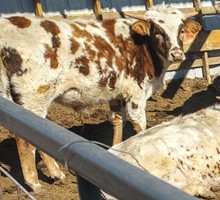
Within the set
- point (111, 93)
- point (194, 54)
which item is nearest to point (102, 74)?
point (111, 93)

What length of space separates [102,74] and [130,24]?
3.79 feet

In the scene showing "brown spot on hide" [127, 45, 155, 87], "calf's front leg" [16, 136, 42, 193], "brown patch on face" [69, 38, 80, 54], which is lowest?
"calf's front leg" [16, 136, 42, 193]

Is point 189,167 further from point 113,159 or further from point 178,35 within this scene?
point 113,159

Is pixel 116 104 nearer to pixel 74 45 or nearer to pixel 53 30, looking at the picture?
pixel 74 45

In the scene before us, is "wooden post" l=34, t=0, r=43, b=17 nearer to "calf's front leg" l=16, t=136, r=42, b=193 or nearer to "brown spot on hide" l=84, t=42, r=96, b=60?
"brown spot on hide" l=84, t=42, r=96, b=60

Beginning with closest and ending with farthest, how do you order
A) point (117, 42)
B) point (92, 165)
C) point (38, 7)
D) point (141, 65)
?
1. point (92, 165)
2. point (117, 42)
3. point (141, 65)
4. point (38, 7)

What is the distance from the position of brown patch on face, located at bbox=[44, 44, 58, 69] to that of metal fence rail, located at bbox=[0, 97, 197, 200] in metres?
4.11

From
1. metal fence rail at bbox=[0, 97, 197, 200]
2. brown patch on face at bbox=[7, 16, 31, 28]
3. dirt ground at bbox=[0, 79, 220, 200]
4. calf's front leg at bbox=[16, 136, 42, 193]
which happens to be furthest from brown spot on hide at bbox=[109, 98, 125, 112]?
metal fence rail at bbox=[0, 97, 197, 200]

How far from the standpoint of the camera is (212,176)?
204 inches

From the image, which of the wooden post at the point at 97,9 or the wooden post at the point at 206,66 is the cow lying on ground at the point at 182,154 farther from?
the wooden post at the point at 206,66

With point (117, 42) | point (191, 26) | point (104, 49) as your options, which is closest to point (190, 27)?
point (191, 26)

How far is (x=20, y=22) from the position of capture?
20.0ft

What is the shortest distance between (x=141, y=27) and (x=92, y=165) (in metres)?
5.97

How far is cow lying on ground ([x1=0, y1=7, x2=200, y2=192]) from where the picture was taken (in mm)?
5793
